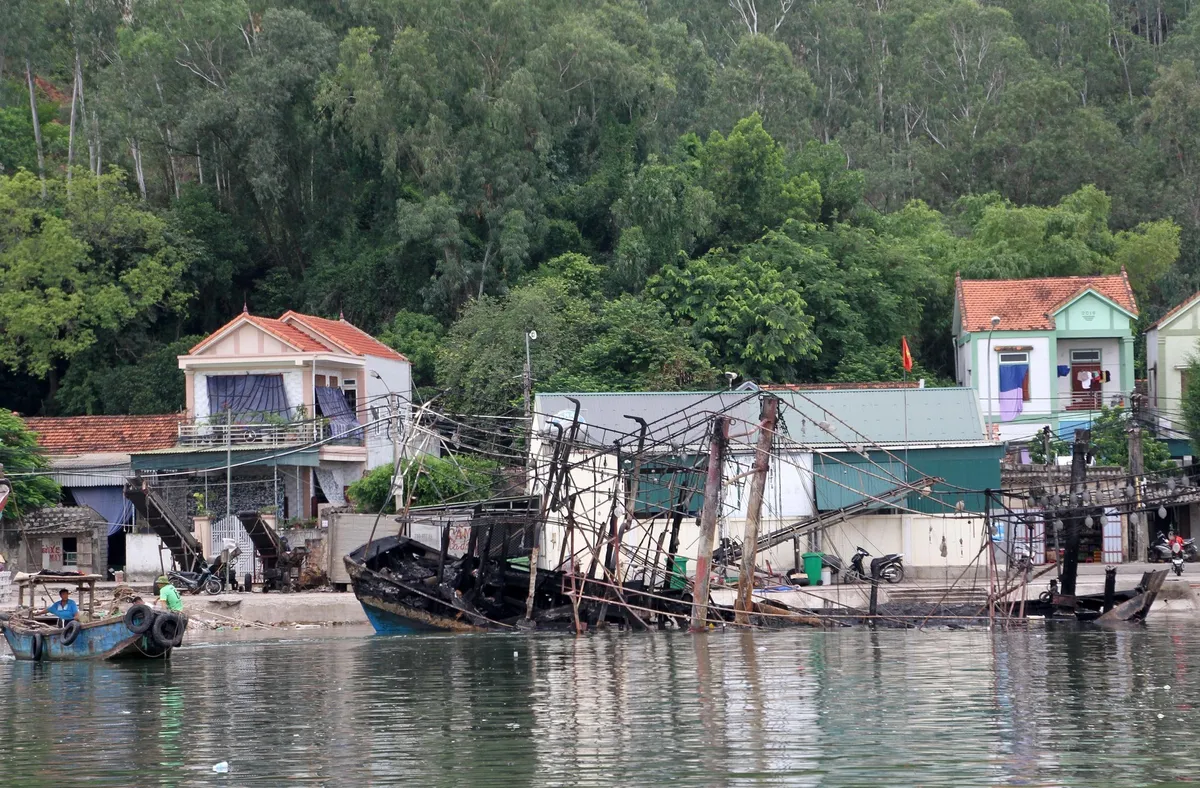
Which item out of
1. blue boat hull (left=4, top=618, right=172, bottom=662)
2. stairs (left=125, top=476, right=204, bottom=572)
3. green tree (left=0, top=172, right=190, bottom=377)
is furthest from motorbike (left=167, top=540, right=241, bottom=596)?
green tree (left=0, top=172, right=190, bottom=377)

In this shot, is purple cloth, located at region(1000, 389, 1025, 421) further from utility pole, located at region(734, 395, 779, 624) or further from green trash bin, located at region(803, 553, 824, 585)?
utility pole, located at region(734, 395, 779, 624)

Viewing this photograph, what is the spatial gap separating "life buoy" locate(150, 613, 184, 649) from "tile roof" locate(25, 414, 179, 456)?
19359mm

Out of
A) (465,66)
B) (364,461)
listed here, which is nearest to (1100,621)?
(364,461)

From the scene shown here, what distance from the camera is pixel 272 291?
6266cm

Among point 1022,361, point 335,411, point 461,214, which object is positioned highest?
point 461,214

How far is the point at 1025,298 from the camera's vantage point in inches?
2095

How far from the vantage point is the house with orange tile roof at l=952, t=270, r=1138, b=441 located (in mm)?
51375

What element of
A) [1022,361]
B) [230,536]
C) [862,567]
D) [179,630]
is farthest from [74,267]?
[1022,361]

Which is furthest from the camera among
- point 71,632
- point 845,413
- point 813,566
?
point 845,413

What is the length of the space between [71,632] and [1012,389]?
33368 millimetres

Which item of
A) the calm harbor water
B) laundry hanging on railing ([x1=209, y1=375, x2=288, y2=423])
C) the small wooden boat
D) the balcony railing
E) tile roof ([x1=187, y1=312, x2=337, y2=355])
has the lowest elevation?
the calm harbor water

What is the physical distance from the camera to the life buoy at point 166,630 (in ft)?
93.0

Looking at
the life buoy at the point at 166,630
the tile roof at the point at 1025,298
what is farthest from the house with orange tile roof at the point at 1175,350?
the life buoy at the point at 166,630

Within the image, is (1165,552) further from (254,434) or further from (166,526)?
(166,526)
